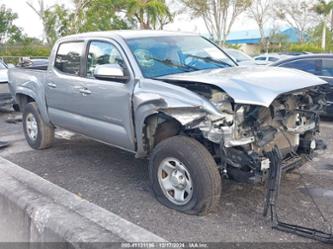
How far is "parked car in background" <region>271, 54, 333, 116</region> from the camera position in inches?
340

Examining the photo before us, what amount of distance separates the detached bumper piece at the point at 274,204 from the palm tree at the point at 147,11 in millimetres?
27578

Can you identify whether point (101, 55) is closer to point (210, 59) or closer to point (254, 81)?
point (210, 59)

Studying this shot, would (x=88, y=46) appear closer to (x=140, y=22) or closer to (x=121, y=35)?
(x=121, y=35)

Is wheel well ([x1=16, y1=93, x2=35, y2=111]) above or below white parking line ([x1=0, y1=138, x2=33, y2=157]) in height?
above

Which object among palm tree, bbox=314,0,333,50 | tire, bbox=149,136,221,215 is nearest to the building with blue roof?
palm tree, bbox=314,0,333,50

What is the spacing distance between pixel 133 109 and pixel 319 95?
2091 millimetres

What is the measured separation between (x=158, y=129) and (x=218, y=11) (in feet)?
95.4

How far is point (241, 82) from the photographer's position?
398cm

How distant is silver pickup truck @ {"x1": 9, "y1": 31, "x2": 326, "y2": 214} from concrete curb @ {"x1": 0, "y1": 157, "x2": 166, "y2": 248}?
857mm

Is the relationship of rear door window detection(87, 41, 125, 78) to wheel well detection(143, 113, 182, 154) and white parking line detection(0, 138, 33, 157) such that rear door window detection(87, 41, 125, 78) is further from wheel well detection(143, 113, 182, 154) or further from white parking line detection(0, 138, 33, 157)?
white parking line detection(0, 138, 33, 157)

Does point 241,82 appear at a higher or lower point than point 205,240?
higher

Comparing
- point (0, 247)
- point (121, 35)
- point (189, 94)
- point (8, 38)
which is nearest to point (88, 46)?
point (121, 35)

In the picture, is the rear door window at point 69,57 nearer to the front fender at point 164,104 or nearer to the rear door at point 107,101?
the rear door at point 107,101

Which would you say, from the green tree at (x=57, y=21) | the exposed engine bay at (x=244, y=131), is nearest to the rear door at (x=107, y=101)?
the exposed engine bay at (x=244, y=131)
